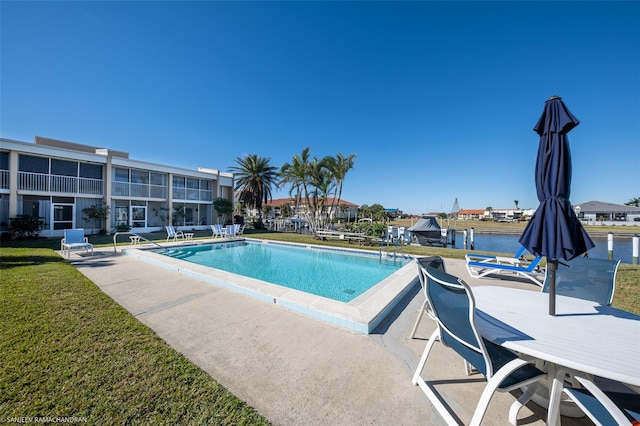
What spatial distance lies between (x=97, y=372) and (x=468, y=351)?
377cm

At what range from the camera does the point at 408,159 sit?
1054 inches

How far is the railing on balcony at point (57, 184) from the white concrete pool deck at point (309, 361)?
16.4m

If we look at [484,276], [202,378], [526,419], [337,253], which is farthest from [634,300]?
[337,253]

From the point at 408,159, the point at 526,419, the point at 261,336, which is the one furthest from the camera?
the point at 408,159

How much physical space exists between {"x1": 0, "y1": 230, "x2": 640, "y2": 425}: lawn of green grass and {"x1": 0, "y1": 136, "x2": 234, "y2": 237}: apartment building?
15.5 m

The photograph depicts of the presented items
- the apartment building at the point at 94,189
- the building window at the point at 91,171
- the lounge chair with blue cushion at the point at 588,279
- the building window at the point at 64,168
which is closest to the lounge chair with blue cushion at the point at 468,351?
the lounge chair with blue cushion at the point at 588,279

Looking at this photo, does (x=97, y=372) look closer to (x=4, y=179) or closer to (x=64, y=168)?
(x=4, y=179)

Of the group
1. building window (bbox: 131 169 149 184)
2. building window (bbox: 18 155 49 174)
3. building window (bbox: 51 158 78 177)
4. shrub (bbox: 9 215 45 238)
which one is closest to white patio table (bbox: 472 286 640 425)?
shrub (bbox: 9 215 45 238)

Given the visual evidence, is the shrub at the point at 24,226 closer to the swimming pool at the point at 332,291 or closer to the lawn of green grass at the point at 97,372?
the swimming pool at the point at 332,291

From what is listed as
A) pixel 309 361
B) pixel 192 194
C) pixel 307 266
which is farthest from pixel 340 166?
pixel 309 361

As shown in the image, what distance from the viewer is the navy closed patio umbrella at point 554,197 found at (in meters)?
2.50

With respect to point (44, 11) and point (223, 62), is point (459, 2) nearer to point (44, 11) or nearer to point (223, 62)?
point (223, 62)

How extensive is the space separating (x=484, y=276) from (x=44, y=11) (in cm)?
1767

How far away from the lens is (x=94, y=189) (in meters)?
16.6
